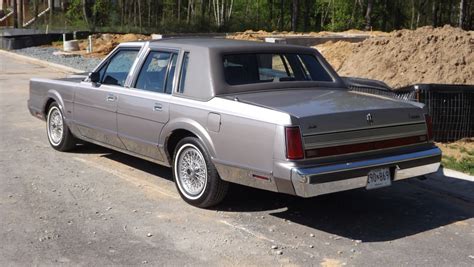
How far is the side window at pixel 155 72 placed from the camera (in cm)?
661

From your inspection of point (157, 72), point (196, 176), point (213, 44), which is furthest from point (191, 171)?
point (213, 44)

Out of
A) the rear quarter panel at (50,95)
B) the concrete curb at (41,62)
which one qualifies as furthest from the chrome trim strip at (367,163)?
the concrete curb at (41,62)

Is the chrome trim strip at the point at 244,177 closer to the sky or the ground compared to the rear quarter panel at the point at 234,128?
closer to the ground

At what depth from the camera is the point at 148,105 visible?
660 centimetres

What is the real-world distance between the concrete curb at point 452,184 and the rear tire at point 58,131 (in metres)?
A: 4.46

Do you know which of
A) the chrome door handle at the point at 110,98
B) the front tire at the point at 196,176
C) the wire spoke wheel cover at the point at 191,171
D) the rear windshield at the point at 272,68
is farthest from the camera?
the chrome door handle at the point at 110,98

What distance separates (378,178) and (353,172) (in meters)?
0.35

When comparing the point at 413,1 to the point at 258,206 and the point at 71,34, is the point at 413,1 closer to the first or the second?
the point at 71,34

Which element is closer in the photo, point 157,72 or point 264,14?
point 157,72

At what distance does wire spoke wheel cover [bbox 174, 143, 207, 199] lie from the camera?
605 centimetres

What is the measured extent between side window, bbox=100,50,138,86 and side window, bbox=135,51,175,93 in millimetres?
306

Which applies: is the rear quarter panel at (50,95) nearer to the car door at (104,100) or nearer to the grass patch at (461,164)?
the car door at (104,100)

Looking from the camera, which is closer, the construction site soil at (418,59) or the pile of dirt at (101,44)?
the construction site soil at (418,59)

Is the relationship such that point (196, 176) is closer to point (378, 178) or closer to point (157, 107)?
point (157, 107)
